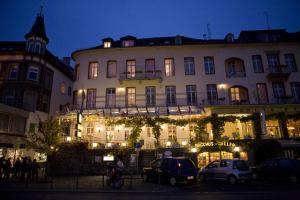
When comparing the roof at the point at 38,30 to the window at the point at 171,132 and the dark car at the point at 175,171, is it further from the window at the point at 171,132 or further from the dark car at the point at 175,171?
the dark car at the point at 175,171

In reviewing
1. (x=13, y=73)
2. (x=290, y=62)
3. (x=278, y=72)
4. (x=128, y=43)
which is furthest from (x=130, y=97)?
(x=290, y=62)

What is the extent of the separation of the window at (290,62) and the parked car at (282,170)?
16775mm

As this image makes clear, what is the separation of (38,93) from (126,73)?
11.8m

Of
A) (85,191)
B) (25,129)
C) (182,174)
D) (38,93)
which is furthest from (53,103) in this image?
(182,174)

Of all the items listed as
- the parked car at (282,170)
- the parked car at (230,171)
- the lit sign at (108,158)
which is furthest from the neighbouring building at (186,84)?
the parked car at (230,171)

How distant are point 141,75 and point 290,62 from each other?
18.6m

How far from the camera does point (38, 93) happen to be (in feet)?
91.6

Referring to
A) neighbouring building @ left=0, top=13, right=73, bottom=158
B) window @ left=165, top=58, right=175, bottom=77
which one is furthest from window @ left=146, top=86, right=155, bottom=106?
neighbouring building @ left=0, top=13, right=73, bottom=158

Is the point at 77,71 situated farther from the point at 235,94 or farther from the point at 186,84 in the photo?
the point at 235,94

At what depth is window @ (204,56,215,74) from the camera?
2688 centimetres

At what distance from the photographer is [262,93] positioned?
85.1ft

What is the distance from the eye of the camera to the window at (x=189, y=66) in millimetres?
26953

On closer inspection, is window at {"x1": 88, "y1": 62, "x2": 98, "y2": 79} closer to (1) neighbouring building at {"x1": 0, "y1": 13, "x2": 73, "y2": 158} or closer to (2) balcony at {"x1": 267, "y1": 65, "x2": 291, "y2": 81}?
(1) neighbouring building at {"x1": 0, "y1": 13, "x2": 73, "y2": 158}

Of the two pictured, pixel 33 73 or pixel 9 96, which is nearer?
pixel 9 96
